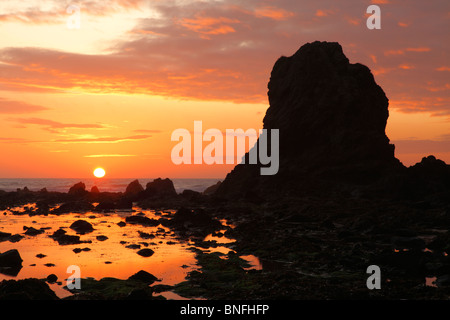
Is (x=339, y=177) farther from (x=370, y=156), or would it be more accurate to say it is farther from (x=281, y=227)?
(x=281, y=227)

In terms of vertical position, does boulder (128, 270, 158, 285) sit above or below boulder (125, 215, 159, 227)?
above

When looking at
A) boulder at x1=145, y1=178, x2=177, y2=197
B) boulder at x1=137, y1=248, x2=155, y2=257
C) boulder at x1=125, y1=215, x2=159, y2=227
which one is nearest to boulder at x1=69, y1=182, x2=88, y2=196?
boulder at x1=145, y1=178, x2=177, y2=197

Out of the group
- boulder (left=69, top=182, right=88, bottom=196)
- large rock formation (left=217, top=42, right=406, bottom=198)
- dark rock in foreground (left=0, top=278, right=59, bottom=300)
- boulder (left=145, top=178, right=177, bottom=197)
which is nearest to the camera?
dark rock in foreground (left=0, top=278, right=59, bottom=300)

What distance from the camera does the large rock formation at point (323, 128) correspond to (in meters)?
72.8

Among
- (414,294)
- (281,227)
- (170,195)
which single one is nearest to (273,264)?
(414,294)

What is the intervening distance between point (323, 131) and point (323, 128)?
569 mm

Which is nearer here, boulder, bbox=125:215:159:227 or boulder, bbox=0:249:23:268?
boulder, bbox=0:249:23:268

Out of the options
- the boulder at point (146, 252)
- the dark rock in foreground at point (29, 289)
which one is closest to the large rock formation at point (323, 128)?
the boulder at point (146, 252)

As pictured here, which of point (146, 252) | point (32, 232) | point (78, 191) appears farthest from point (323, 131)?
point (146, 252)

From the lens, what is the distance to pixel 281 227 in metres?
42.8

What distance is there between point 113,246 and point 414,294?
21274 millimetres

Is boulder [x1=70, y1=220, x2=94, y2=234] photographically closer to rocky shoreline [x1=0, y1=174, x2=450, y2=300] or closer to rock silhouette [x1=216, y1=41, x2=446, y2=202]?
rocky shoreline [x1=0, y1=174, x2=450, y2=300]

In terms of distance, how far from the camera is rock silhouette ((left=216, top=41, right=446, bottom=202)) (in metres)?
72.4

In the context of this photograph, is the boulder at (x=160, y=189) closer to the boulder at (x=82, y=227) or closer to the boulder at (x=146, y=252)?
the boulder at (x=82, y=227)
